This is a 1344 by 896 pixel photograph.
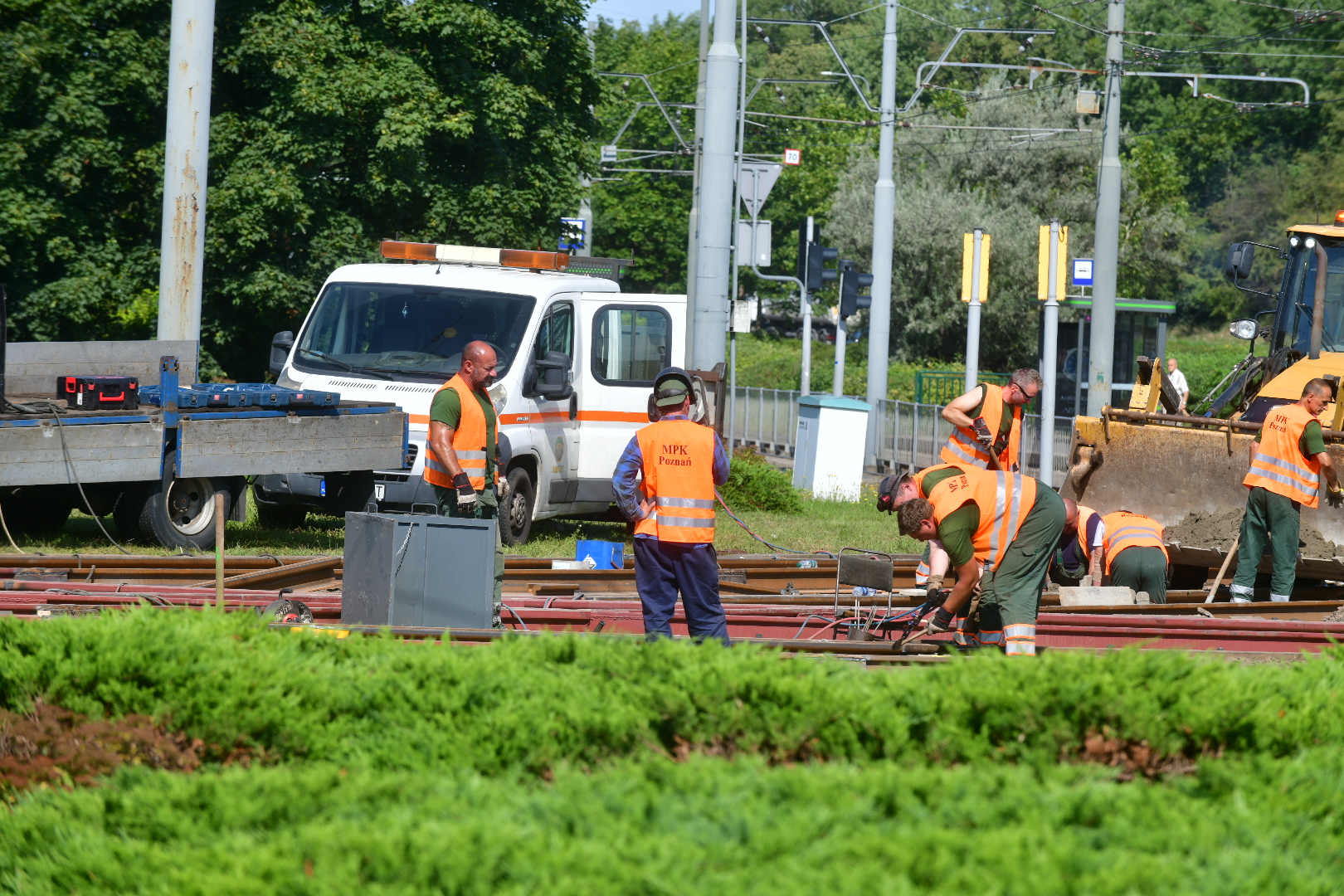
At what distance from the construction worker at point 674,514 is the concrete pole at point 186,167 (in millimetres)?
7873

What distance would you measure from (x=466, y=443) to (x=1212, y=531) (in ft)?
19.1

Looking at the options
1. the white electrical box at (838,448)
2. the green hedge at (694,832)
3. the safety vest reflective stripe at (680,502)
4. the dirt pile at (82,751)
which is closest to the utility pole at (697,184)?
the white electrical box at (838,448)

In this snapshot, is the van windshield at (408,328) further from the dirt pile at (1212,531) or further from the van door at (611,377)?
the dirt pile at (1212,531)

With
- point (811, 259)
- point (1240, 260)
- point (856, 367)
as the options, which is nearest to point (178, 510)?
point (1240, 260)

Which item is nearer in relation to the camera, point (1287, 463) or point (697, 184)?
point (1287, 463)

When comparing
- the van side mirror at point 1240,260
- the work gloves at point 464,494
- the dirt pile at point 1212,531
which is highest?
the van side mirror at point 1240,260

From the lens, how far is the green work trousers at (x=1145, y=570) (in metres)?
9.70

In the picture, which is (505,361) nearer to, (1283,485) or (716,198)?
(716,198)

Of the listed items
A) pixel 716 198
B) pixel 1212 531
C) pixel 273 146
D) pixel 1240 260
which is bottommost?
pixel 1212 531

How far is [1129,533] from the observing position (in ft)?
32.0

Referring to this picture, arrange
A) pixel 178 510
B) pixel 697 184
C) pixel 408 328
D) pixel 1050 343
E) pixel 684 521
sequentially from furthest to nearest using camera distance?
pixel 697 184 → pixel 1050 343 → pixel 408 328 → pixel 178 510 → pixel 684 521

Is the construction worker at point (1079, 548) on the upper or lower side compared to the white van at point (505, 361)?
lower

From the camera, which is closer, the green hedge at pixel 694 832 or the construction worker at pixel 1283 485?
the green hedge at pixel 694 832

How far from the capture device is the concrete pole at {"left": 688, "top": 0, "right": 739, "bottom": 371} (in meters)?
13.8
